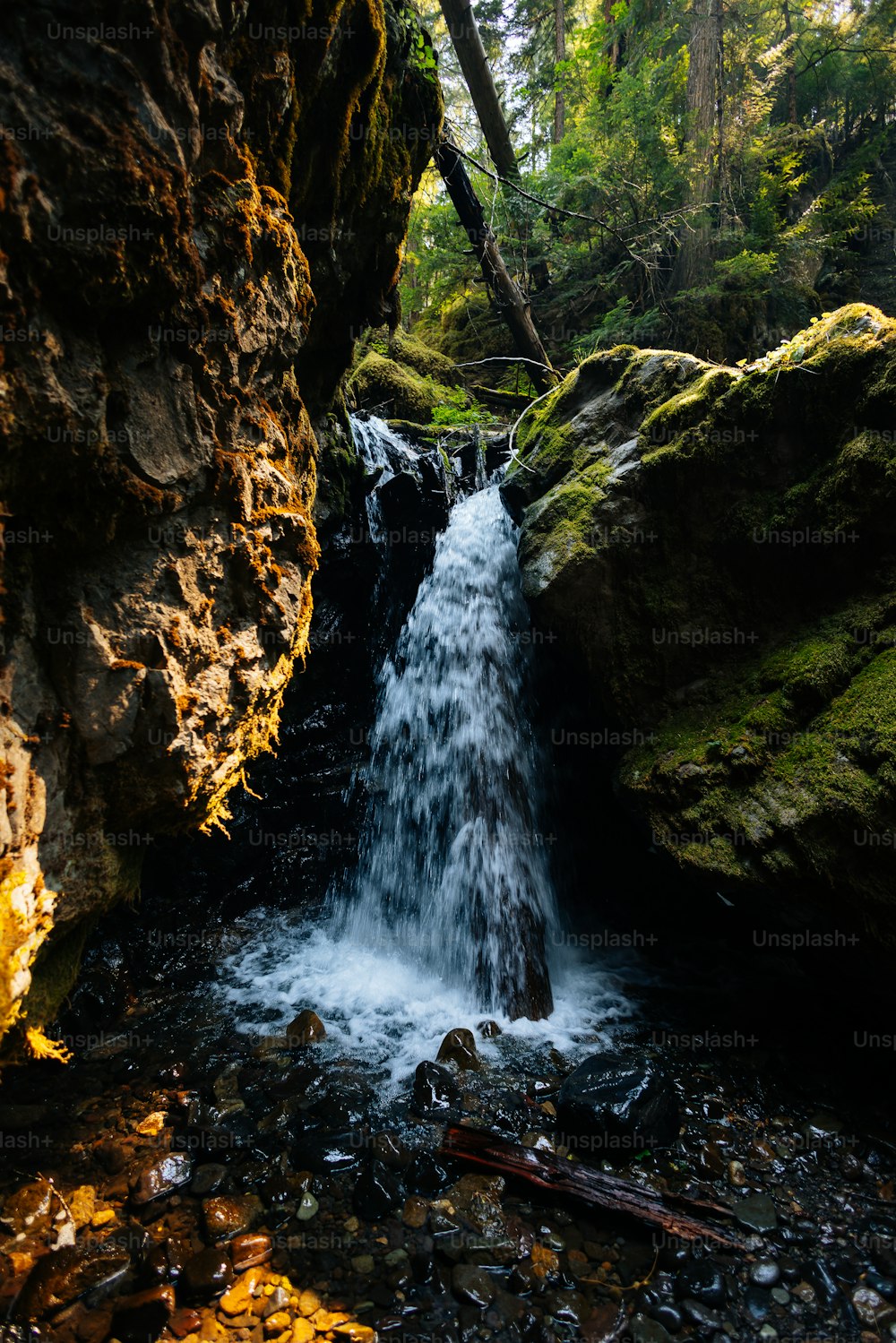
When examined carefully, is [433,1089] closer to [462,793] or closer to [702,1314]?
[702,1314]

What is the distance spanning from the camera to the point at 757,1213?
10.2 ft

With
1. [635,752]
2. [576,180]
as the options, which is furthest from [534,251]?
[635,752]

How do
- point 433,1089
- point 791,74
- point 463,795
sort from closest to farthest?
point 433,1089
point 463,795
point 791,74

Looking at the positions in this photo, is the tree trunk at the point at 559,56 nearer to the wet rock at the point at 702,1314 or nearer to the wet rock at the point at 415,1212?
the wet rock at the point at 415,1212

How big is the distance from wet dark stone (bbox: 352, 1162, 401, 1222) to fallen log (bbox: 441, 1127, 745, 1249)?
0.36 m

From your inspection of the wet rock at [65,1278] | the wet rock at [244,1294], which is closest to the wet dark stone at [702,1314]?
the wet rock at [244,1294]

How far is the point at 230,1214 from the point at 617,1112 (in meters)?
2.21

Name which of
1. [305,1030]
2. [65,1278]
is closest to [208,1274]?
[65,1278]

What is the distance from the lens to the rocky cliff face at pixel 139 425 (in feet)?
7.22

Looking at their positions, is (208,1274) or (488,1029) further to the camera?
(488,1029)

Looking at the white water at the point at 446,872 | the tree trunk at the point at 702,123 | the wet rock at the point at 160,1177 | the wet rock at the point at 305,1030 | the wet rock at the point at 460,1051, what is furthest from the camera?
the tree trunk at the point at 702,123

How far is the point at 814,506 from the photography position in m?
4.72

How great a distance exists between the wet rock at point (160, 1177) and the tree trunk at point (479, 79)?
12.3 m

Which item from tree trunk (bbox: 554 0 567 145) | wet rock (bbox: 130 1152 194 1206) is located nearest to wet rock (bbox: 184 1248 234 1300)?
wet rock (bbox: 130 1152 194 1206)
